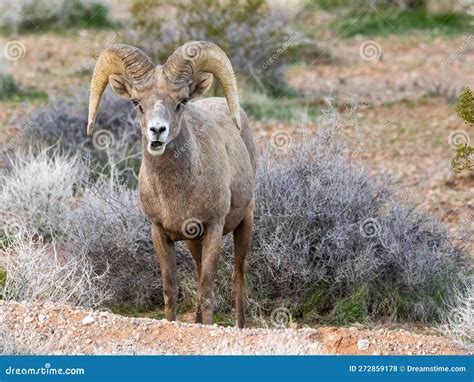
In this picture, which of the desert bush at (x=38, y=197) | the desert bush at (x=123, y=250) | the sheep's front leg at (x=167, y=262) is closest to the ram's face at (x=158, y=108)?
the sheep's front leg at (x=167, y=262)

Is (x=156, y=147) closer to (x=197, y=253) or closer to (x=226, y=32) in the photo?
(x=197, y=253)

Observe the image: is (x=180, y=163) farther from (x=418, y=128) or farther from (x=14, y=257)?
(x=418, y=128)

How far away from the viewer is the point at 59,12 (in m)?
22.9

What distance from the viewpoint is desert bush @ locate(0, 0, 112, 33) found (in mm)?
22719

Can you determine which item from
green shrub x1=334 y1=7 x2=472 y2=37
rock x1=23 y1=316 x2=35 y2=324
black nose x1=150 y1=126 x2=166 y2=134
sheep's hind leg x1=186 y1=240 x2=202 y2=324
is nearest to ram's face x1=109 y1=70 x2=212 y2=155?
black nose x1=150 y1=126 x2=166 y2=134

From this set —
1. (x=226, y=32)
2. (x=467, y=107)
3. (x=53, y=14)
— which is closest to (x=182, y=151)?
(x=467, y=107)

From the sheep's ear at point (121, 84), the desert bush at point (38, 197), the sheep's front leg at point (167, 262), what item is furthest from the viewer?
the desert bush at point (38, 197)

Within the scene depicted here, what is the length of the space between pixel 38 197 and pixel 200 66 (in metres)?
3.66

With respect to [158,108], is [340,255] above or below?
below

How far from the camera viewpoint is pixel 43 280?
9.11m

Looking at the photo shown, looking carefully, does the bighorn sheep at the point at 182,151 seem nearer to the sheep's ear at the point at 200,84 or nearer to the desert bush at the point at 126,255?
the sheep's ear at the point at 200,84

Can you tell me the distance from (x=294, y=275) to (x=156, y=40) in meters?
8.14

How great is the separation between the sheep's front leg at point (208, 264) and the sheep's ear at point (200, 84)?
101cm

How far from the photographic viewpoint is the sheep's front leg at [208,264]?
8.41m
